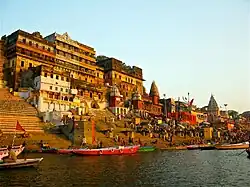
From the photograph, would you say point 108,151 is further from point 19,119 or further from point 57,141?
point 19,119

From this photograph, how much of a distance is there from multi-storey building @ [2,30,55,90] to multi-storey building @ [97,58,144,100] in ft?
59.4

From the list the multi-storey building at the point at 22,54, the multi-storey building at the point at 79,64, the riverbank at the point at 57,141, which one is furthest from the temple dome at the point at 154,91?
the multi-storey building at the point at 22,54

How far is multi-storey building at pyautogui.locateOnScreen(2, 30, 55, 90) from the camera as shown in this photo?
5448cm

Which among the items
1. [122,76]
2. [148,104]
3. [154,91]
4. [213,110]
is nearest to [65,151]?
[148,104]

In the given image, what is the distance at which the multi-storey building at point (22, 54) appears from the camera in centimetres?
5448

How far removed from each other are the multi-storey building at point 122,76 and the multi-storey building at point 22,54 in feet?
59.4

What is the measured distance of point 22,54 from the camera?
5569cm

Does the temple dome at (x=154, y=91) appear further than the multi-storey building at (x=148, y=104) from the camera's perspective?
A: Yes

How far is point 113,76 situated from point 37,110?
102ft

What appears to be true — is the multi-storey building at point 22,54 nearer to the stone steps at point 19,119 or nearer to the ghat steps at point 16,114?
the ghat steps at point 16,114

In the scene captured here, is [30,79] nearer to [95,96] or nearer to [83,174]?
[95,96]

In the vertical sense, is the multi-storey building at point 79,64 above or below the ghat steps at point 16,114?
above

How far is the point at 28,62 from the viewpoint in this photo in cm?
5672

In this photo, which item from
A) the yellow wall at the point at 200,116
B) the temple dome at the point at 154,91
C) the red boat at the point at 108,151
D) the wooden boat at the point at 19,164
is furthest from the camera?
the yellow wall at the point at 200,116
